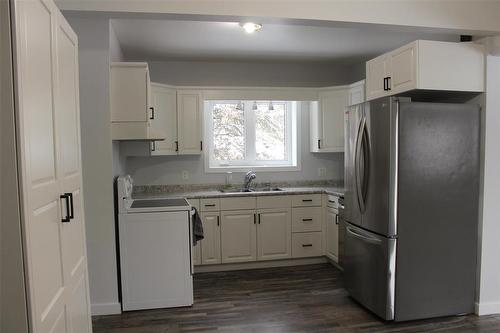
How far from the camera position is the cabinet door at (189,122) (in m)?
4.28

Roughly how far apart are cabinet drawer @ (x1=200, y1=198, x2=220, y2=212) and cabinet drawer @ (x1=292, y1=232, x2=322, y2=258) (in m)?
0.99

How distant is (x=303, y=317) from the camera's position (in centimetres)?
302

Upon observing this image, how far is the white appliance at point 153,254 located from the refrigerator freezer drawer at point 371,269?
4.69 feet

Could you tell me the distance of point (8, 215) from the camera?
1186mm

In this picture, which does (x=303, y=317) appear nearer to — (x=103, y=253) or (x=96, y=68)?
(x=103, y=253)

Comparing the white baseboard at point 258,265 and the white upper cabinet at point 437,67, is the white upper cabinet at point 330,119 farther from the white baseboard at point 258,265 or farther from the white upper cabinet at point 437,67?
the white upper cabinet at point 437,67

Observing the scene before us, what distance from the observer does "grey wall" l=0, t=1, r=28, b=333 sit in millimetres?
1153

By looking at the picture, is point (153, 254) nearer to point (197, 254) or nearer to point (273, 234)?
point (197, 254)

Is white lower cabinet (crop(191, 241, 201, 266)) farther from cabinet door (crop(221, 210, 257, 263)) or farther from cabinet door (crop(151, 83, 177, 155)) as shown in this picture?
cabinet door (crop(151, 83, 177, 155))

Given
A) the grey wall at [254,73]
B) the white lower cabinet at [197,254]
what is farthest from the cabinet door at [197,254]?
the grey wall at [254,73]

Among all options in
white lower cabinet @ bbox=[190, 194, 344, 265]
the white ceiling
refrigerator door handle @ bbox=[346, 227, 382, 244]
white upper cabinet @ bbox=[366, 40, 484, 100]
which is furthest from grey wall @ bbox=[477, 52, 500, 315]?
white lower cabinet @ bbox=[190, 194, 344, 265]

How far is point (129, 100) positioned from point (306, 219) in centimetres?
239

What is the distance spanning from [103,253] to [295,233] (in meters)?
2.16

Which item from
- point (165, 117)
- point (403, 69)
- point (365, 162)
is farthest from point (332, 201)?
point (165, 117)
